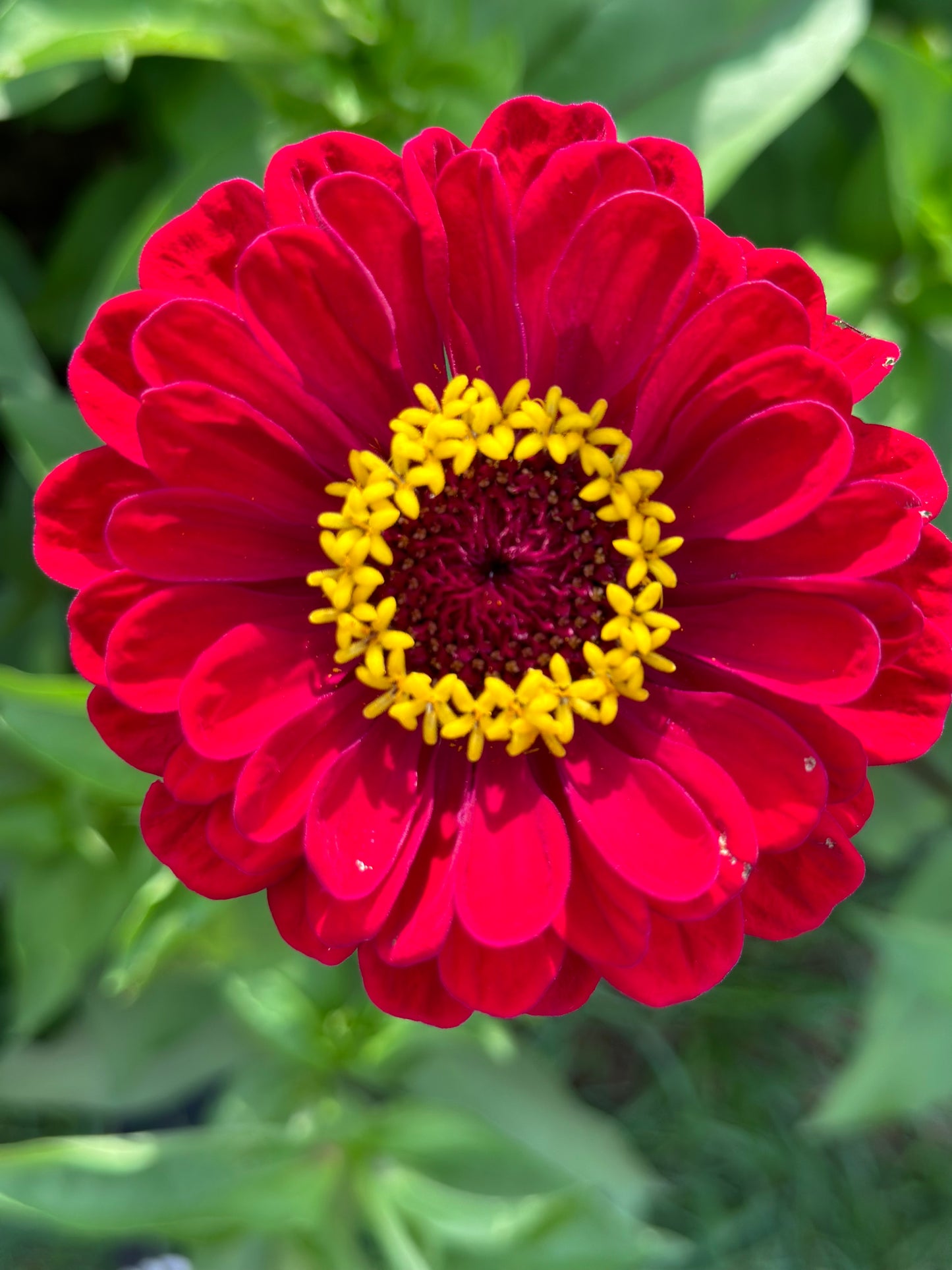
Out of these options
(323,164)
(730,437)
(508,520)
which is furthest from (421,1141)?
(323,164)

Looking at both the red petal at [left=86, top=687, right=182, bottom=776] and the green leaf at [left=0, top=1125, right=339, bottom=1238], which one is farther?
the green leaf at [left=0, top=1125, right=339, bottom=1238]

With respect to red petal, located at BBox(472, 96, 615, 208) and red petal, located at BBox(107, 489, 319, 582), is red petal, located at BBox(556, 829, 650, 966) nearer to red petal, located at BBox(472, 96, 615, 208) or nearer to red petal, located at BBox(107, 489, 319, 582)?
red petal, located at BBox(107, 489, 319, 582)

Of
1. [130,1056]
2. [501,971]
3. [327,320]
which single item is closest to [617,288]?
[327,320]

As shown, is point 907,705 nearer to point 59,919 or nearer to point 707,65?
point 707,65

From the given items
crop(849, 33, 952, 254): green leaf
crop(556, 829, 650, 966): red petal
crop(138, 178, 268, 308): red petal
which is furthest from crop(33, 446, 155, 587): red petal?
crop(849, 33, 952, 254): green leaf

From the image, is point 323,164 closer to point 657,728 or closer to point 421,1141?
point 657,728

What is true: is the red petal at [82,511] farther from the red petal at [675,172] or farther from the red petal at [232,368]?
the red petal at [675,172]

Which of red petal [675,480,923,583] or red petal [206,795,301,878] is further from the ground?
red petal [675,480,923,583]
